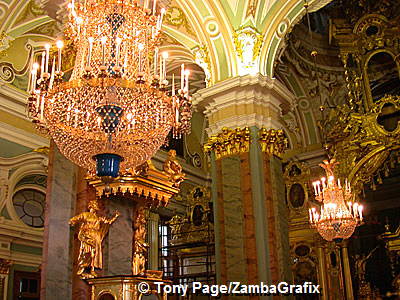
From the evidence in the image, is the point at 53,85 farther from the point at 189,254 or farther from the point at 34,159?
the point at 189,254

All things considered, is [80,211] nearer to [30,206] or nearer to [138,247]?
[138,247]

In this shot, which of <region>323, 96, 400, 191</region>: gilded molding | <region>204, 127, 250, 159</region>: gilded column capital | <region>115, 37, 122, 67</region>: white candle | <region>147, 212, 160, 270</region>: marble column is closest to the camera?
<region>115, 37, 122, 67</region>: white candle

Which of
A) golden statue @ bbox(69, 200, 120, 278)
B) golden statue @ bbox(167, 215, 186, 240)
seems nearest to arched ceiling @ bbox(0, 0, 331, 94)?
golden statue @ bbox(69, 200, 120, 278)

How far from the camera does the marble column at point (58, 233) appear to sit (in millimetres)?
5539

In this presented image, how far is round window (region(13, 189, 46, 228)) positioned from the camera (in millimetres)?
10938

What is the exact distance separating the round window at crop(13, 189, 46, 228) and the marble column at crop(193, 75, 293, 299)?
4.92m

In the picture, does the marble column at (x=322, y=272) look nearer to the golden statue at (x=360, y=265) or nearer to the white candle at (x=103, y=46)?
the golden statue at (x=360, y=265)

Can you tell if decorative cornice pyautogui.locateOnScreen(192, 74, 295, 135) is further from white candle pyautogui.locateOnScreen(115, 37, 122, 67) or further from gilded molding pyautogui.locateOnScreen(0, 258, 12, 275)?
gilded molding pyautogui.locateOnScreen(0, 258, 12, 275)

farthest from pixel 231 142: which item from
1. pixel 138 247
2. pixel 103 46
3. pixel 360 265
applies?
pixel 360 265

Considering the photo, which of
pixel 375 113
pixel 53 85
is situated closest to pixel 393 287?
pixel 375 113

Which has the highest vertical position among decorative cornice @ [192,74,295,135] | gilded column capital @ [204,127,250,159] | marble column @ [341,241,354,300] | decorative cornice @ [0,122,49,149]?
decorative cornice @ [0,122,49,149]

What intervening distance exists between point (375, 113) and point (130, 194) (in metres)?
6.45

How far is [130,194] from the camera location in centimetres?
598

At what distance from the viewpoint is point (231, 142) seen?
763 cm
